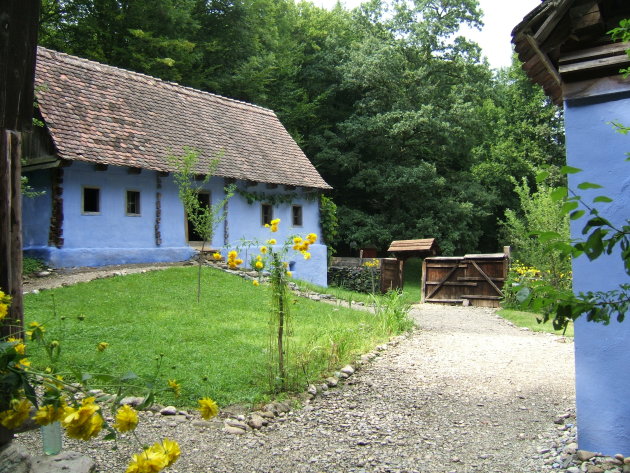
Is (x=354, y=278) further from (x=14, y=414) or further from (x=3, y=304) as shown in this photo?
(x=14, y=414)

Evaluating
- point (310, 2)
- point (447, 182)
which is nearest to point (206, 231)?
point (447, 182)

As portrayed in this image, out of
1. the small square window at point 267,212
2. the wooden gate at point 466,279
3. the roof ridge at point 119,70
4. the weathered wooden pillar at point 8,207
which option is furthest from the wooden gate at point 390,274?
the weathered wooden pillar at point 8,207

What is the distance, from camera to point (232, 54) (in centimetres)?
2908

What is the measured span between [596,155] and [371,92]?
24.9m

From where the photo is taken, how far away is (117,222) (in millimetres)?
16078

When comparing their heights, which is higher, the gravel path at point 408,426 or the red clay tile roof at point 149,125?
the red clay tile roof at point 149,125

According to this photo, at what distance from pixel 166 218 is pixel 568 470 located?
15.0 meters

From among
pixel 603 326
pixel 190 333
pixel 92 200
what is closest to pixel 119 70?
pixel 92 200

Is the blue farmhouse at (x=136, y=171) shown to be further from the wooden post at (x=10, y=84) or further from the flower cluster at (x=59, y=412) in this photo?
the flower cluster at (x=59, y=412)

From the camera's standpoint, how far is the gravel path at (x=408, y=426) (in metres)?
4.58

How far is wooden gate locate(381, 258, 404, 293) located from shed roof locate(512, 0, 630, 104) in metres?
14.4

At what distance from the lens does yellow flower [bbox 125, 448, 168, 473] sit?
5.54ft

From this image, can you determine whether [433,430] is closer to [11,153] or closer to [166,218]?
[11,153]

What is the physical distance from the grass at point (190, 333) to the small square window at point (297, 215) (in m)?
7.82
